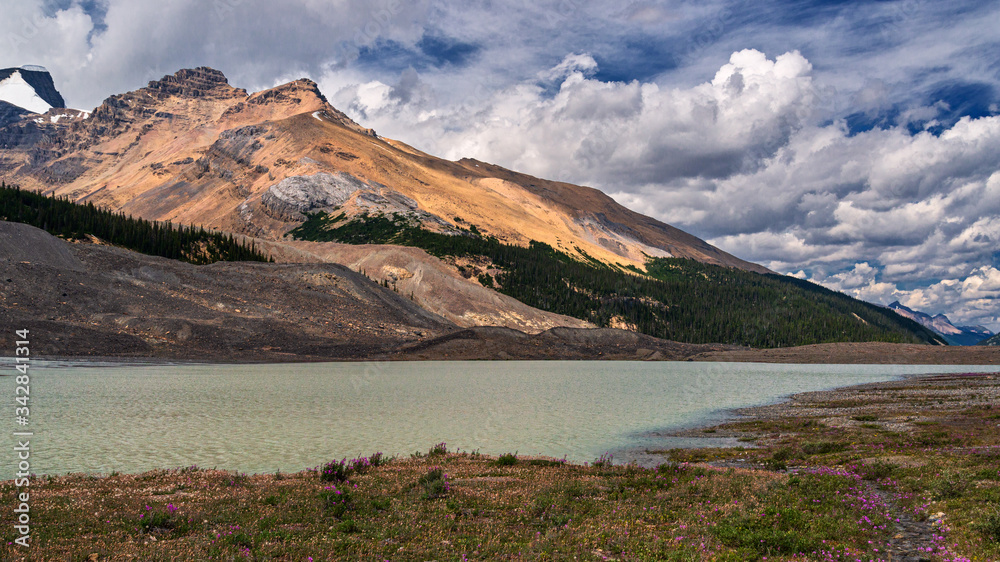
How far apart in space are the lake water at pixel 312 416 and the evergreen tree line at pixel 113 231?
98.6 metres

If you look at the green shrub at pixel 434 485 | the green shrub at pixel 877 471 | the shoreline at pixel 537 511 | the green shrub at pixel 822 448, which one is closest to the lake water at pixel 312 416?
the shoreline at pixel 537 511

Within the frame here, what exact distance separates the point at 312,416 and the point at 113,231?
523 ft

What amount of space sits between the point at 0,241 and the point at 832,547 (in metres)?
146

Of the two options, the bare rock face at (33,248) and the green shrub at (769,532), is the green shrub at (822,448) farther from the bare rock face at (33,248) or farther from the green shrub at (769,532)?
the bare rock face at (33,248)

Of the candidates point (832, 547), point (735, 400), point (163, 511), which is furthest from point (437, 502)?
point (735, 400)

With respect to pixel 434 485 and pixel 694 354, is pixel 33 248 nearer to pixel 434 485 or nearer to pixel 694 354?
pixel 434 485

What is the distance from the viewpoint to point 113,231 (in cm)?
16338

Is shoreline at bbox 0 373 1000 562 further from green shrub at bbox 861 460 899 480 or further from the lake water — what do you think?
the lake water

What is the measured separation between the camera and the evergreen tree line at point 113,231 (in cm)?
15525

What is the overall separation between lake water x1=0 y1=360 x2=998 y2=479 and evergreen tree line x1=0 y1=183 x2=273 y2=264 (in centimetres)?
9858

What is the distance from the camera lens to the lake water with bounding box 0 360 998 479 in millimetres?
28406

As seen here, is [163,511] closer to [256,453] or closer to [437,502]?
[437,502]

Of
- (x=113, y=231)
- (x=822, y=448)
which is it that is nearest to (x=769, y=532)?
(x=822, y=448)

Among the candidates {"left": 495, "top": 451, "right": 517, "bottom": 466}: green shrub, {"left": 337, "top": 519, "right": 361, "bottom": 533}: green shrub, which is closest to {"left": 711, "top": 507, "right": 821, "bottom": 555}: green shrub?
{"left": 337, "top": 519, "right": 361, "bottom": 533}: green shrub
